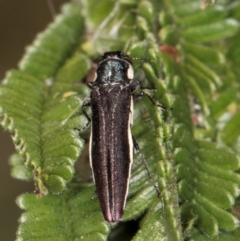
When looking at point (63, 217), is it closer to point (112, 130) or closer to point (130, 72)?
point (112, 130)

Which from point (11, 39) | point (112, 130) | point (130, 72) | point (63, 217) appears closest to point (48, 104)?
point (112, 130)

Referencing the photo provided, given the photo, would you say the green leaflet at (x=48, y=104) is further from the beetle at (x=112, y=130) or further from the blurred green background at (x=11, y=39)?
the blurred green background at (x=11, y=39)

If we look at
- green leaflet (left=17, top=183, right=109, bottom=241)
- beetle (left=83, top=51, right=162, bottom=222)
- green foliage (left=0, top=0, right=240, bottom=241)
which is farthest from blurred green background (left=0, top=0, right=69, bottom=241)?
green leaflet (left=17, top=183, right=109, bottom=241)

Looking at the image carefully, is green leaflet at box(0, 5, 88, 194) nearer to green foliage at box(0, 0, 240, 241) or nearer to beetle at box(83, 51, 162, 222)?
green foliage at box(0, 0, 240, 241)

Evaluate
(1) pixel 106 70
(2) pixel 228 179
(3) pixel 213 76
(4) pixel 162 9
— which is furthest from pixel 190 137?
(4) pixel 162 9

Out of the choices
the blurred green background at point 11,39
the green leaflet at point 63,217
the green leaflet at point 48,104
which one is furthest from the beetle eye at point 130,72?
the blurred green background at point 11,39

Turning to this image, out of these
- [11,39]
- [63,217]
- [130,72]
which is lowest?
[11,39]
